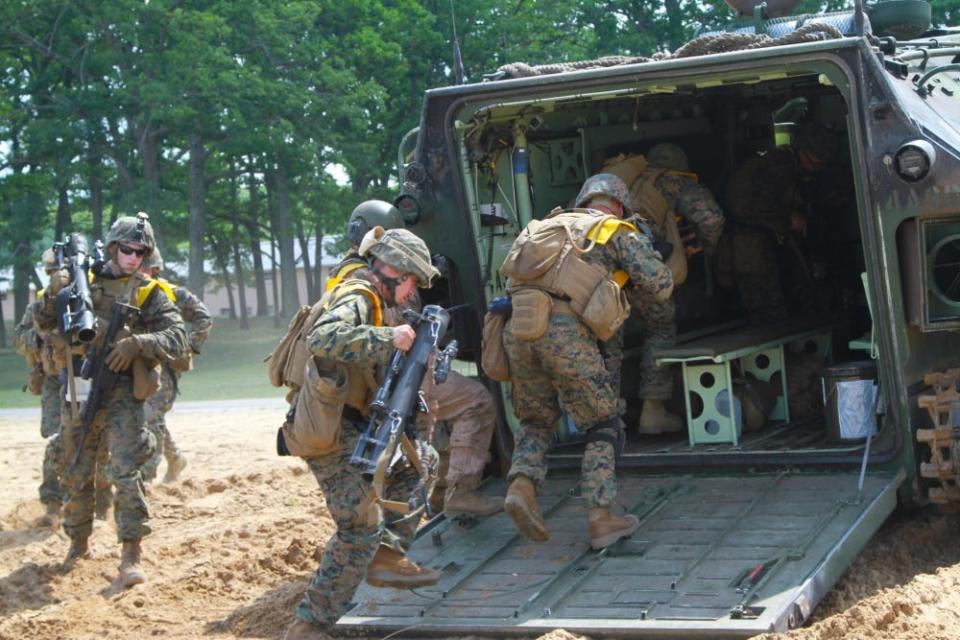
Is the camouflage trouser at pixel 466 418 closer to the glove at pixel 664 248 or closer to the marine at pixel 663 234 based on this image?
the marine at pixel 663 234

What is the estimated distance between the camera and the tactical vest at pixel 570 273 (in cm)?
724

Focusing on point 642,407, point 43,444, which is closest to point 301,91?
point 43,444

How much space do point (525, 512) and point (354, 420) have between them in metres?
0.89

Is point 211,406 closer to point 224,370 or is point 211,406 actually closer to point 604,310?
point 224,370

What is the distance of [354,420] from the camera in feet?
22.7

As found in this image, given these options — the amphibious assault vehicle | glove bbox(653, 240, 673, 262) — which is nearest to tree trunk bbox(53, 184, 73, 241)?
the amphibious assault vehicle

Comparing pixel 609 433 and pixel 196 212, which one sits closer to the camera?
Result: pixel 609 433

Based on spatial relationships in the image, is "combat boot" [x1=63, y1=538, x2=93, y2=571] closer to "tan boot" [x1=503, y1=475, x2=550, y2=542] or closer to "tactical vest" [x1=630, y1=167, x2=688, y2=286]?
"tan boot" [x1=503, y1=475, x2=550, y2=542]

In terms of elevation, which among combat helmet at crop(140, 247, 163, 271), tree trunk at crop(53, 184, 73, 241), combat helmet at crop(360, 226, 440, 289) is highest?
tree trunk at crop(53, 184, 73, 241)

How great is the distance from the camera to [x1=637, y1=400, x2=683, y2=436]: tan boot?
28.6 ft

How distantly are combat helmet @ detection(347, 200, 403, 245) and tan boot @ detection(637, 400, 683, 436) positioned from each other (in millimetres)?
1708

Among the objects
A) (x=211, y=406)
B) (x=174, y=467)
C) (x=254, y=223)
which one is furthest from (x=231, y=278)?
(x=174, y=467)

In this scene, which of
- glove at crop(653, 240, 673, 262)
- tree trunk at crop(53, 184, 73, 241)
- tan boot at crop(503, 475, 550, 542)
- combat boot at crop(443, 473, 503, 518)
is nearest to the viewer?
tan boot at crop(503, 475, 550, 542)

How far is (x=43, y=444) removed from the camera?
14.7 m
